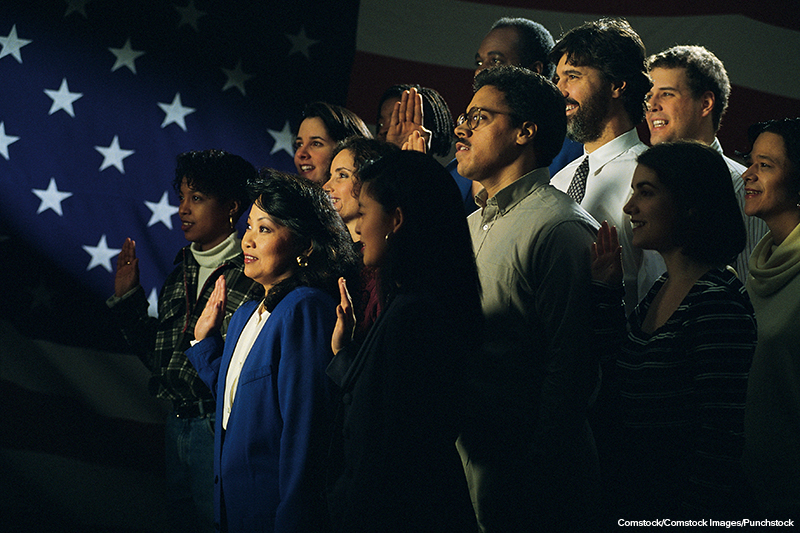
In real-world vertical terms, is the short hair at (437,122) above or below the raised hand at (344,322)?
above

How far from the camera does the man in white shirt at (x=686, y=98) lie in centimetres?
274

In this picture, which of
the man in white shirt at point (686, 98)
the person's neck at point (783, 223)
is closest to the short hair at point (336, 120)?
the man in white shirt at point (686, 98)

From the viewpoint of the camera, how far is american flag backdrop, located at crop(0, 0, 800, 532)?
3.75 m

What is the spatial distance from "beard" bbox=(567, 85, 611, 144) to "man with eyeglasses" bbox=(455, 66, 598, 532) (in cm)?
35

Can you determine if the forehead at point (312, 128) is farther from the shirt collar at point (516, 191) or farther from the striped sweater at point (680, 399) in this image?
the striped sweater at point (680, 399)

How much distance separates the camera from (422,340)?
1.54 meters

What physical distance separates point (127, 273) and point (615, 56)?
6.79 feet

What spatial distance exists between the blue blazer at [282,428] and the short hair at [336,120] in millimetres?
1081

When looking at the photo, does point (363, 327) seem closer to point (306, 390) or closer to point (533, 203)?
point (306, 390)

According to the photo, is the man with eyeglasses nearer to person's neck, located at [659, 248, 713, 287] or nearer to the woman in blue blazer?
person's neck, located at [659, 248, 713, 287]

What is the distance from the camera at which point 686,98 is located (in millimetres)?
2750

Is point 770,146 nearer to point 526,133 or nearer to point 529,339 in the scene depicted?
point 526,133

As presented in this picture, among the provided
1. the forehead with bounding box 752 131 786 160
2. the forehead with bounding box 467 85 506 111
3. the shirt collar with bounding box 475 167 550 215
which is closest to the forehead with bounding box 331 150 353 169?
the forehead with bounding box 467 85 506 111

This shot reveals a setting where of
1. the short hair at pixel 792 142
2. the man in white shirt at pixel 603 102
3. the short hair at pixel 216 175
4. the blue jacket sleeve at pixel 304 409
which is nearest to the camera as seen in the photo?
the blue jacket sleeve at pixel 304 409
